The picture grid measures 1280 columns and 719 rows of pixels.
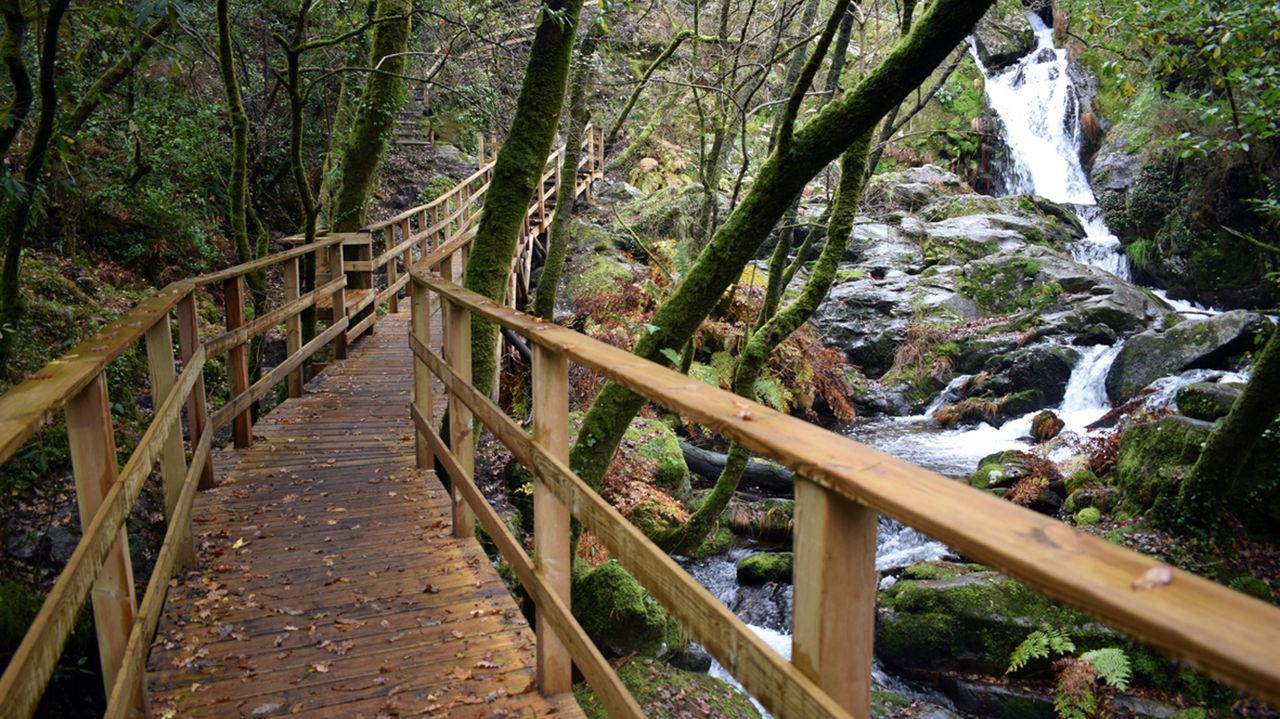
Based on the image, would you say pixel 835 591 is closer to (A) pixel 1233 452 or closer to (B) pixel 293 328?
(B) pixel 293 328

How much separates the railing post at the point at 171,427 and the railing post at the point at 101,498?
1.24 meters

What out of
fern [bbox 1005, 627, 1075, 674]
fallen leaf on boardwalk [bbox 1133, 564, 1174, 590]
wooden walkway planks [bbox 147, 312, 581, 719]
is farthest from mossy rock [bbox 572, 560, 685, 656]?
fallen leaf on boardwalk [bbox 1133, 564, 1174, 590]

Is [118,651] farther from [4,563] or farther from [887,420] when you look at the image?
[887,420]

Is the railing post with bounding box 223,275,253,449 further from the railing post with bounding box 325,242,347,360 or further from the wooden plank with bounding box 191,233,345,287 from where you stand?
the railing post with bounding box 325,242,347,360

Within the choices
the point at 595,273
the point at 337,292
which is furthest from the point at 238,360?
the point at 595,273

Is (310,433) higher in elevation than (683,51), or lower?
lower

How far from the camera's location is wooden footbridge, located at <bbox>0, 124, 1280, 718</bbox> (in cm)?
108

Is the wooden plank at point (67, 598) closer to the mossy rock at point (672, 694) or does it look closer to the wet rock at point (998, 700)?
the mossy rock at point (672, 694)

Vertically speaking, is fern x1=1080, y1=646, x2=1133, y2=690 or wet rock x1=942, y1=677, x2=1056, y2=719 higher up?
fern x1=1080, y1=646, x2=1133, y2=690

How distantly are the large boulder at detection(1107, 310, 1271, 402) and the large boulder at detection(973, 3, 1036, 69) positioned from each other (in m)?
15.1

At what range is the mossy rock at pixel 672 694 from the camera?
17.1 feet

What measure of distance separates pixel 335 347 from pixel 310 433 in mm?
3522

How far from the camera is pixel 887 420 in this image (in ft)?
45.1

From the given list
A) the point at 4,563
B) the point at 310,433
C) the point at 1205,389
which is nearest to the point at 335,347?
the point at 310,433
